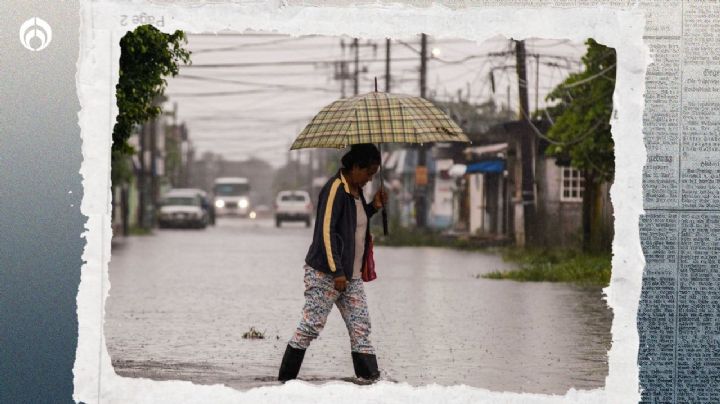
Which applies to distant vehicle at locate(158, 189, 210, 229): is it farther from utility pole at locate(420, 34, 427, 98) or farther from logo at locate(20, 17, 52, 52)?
logo at locate(20, 17, 52, 52)

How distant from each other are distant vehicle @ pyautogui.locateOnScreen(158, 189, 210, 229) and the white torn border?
37143 mm

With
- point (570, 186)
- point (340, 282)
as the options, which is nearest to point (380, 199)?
point (340, 282)

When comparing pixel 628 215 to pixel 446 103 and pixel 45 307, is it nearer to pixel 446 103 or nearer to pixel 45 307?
pixel 45 307

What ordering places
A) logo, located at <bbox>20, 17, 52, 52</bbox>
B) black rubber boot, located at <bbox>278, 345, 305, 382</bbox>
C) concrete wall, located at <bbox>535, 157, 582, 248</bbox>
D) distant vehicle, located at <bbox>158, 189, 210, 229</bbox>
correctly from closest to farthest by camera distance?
logo, located at <bbox>20, 17, 52, 52</bbox>, black rubber boot, located at <bbox>278, 345, 305, 382</bbox>, concrete wall, located at <bbox>535, 157, 582, 248</bbox>, distant vehicle, located at <bbox>158, 189, 210, 229</bbox>

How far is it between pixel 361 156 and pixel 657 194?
164 cm

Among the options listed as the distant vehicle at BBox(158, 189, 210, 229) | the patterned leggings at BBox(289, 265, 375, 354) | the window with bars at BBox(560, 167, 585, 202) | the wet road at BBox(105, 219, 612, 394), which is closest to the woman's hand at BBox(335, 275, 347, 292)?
the patterned leggings at BBox(289, 265, 375, 354)

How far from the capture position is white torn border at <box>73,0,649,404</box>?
6.92 m

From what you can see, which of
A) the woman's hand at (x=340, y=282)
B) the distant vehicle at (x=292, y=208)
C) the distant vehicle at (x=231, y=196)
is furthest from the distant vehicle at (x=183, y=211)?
the woman's hand at (x=340, y=282)

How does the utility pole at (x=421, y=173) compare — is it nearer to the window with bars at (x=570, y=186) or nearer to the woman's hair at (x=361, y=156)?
the window with bars at (x=570, y=186)

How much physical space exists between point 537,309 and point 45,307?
776 centimetres

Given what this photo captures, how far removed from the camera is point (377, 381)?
7820mm

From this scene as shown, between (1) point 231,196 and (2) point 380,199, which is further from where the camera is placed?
(1) point 231,196

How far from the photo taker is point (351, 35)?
725 cm

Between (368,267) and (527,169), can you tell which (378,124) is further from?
(527,169)
